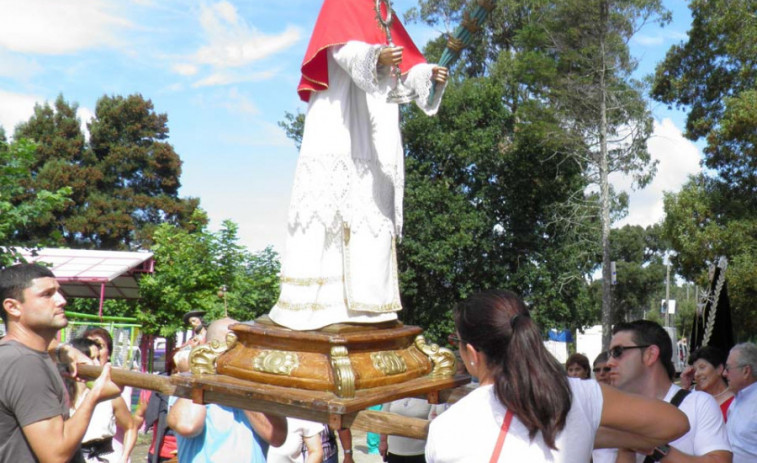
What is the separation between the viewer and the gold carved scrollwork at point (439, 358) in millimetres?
2906

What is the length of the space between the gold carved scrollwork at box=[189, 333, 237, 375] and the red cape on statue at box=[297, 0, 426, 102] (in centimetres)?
105

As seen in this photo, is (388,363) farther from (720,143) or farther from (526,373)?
(720,143)

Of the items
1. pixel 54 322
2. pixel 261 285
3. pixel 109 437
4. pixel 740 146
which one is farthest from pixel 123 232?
pixel 54 322

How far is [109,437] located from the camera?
5.48m

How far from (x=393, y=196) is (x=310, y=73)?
1.94ft

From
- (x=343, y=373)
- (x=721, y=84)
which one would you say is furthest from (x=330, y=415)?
(x=721, y=84)

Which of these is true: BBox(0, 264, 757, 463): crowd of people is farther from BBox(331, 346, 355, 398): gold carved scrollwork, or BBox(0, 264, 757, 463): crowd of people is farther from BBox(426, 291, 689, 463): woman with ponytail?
BBox(331, 346, 355, 398): gold carved scrollwork

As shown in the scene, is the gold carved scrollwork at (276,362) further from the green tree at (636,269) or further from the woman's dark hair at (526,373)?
the green tree at (636,269)

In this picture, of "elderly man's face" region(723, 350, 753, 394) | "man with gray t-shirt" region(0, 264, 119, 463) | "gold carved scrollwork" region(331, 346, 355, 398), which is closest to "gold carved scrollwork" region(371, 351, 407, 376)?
"gold carved scrollwork" region(331, 346, 355, 398)

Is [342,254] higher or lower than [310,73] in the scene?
lower

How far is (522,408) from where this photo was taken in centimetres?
213

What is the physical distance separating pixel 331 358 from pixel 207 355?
54 centimetres

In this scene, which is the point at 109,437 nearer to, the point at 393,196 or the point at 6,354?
the point at 6,354

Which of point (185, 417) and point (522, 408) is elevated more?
point (522, 408)
